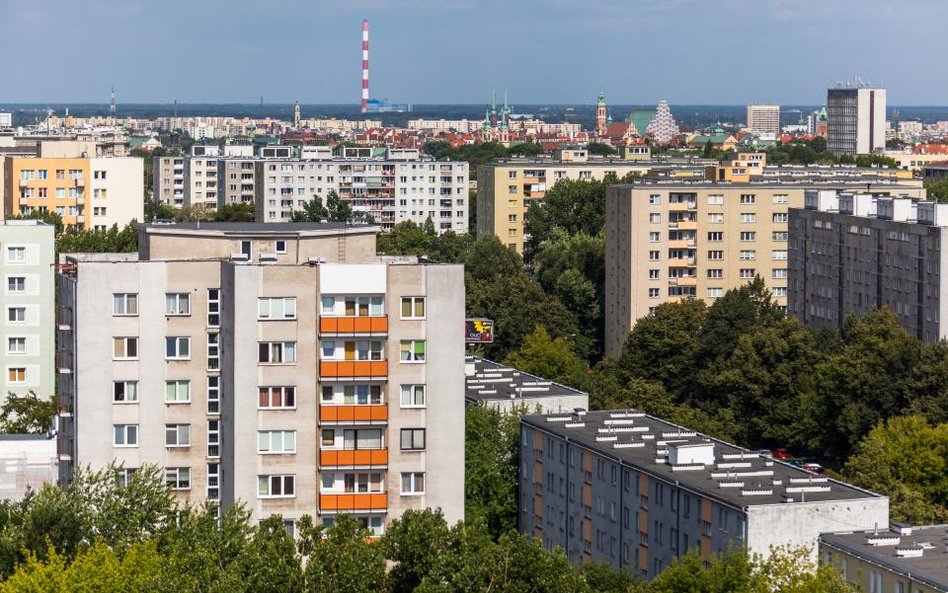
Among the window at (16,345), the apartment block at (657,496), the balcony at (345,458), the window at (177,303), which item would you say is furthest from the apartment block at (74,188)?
the balcony at (345,458)

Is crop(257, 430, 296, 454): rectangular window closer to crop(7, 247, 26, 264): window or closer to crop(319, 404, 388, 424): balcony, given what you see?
crop(319, 404, 388, 424): balcony

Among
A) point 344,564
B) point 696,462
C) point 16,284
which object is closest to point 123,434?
point 344,564

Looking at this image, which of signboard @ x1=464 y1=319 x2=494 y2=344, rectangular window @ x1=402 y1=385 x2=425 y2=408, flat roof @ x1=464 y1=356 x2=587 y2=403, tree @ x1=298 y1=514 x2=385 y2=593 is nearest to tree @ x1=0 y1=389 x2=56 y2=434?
flat roof @ x1=464 y1=356 x2=587 y2=403

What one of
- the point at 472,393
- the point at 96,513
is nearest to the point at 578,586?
the point at 96,513

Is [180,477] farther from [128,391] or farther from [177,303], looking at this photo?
[177,303]

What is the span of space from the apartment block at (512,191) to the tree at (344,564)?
286ft

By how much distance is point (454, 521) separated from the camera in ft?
119

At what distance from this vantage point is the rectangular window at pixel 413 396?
3628 cm

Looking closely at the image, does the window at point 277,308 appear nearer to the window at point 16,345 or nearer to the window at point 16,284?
the window at point 16,284

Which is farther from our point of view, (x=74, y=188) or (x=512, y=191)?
(x=512, y=191)

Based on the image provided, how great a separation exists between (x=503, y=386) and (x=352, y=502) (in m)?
25.3

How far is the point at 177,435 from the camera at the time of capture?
36.8 metres

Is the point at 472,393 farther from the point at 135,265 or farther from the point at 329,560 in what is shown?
the point at 329,560

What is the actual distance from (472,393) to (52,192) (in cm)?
4350
